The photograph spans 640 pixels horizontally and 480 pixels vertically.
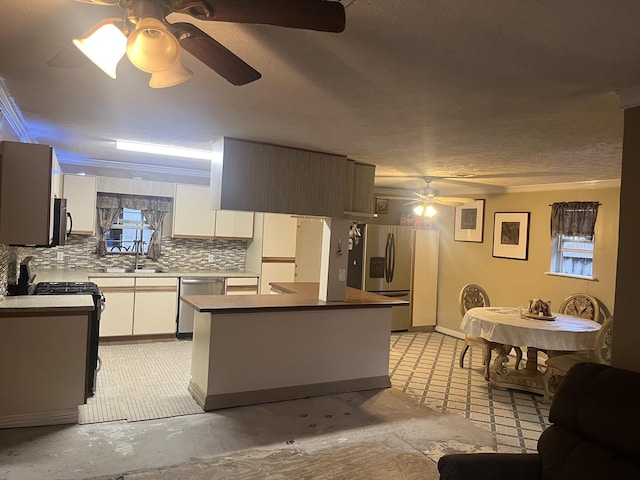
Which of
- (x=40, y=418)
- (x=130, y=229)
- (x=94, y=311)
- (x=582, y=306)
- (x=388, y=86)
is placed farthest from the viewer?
(x=130, y=229)

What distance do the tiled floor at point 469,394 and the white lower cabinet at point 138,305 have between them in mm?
2956

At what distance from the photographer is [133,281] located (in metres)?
6.05

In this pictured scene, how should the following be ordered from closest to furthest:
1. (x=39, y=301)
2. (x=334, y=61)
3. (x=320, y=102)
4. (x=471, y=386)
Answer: (x=334, y=61)
(x=320, y=102)
(x=39, y=301)
(x=471, y=386)

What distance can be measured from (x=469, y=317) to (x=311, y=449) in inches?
99.0

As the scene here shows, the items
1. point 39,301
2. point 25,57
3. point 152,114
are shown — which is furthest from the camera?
point 39,301

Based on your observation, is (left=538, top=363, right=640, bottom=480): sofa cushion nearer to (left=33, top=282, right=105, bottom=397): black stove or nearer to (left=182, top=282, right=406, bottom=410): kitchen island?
(left=182, top=282, right=406, bottom=410): kitchen island

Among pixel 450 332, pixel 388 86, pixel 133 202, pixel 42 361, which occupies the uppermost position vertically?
pixel 388 86

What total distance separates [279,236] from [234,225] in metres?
0.69

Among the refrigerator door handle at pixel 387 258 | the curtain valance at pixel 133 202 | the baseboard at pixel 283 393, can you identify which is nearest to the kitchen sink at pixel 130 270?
the curtain valance at pixel 133 202

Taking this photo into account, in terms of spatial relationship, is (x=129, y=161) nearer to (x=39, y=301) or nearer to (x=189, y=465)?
(x=39, y=301)

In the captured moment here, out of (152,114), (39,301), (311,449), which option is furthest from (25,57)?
(311,449)

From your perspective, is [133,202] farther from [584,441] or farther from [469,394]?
[584,441]

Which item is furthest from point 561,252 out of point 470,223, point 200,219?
point 200,219

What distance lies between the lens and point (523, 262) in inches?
257
